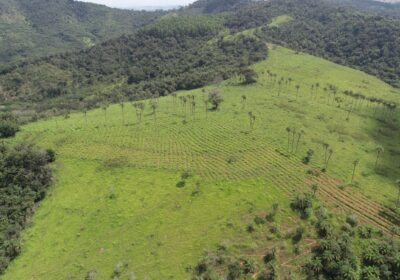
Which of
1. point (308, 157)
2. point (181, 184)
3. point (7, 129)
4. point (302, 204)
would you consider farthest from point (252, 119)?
point (7, 129)

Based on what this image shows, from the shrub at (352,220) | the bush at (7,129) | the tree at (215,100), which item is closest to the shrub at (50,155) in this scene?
the bush at (7,129)

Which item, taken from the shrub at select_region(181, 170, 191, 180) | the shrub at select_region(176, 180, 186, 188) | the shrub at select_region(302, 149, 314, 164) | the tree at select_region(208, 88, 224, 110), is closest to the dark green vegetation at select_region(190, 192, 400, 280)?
the shrub at select_region(176, 180, 186, 188)

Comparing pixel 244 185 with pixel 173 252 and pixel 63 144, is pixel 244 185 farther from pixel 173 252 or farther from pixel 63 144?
pixel 63 144

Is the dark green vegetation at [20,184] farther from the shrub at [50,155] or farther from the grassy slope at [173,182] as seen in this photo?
the grassy slope at [173,182]

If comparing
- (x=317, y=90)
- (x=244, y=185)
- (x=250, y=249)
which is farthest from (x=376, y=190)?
(x=317, y=90)

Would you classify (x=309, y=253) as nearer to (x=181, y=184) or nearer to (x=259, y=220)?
(x=259, y=220)

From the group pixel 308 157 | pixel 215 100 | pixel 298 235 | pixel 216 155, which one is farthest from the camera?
pixel 215 100

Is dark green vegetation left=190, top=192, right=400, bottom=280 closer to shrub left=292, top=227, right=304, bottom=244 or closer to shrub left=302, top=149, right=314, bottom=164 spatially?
shrub left=292, top=227, right=304, bottom=244
